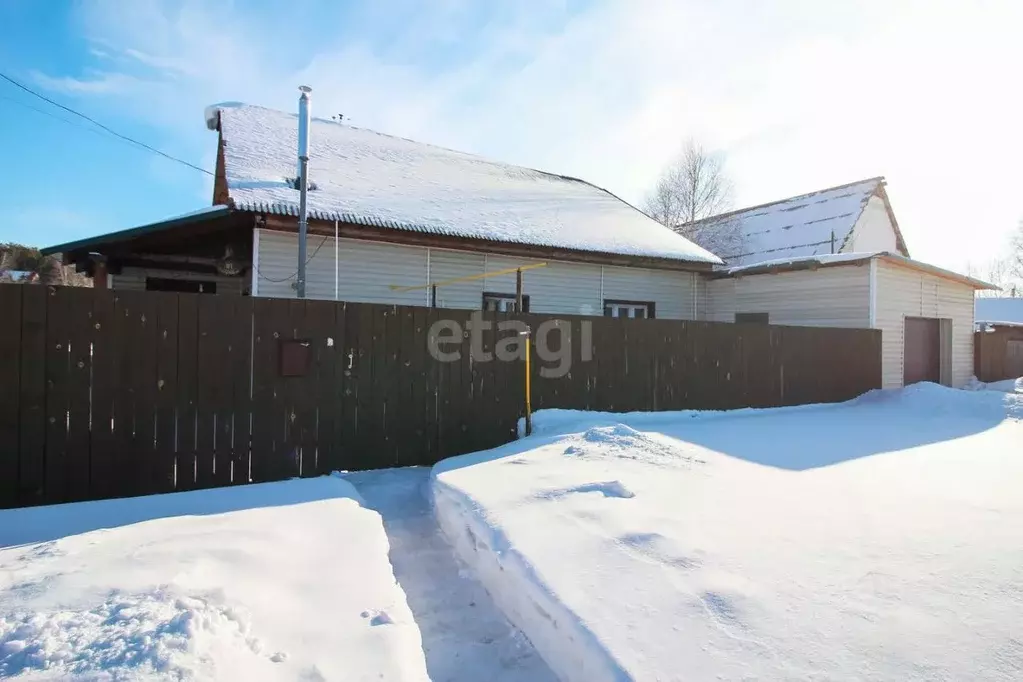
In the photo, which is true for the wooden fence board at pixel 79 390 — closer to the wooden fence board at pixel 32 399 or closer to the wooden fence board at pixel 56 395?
the wooden fence board at pixel 56 395

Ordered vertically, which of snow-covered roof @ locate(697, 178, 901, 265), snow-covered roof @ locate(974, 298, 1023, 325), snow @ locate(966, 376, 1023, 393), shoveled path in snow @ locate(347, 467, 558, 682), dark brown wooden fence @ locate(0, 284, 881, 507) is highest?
snow-covered roof @ locate(697, 178, 901, 265)

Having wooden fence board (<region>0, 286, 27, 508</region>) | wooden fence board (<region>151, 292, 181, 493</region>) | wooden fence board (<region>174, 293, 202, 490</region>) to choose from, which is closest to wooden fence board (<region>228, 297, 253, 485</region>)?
wooden fence board (<region>174, 293, 202, 490</region>)

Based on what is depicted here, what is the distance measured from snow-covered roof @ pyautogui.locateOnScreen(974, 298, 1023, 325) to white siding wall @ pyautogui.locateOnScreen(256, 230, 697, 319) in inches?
1177

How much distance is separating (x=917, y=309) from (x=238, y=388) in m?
13.5

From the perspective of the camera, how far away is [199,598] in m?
2.32

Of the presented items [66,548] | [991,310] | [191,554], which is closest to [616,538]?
[191,554]

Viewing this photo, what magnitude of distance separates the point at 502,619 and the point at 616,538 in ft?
2.54

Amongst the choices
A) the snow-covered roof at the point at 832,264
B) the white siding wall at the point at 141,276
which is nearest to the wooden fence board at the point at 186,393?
the white siding wall at the point at 141,276

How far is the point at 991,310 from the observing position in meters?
33.6

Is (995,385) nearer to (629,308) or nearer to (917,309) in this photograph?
(917,309)

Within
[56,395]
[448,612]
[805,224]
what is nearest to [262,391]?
[56,395]

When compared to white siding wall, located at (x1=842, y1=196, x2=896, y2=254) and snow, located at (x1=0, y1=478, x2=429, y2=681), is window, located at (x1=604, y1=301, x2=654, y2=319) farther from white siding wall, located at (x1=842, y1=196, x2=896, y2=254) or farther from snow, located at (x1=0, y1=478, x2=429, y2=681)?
white siding wall, located at (x1=842, y1=196, x2=896, y2=254)

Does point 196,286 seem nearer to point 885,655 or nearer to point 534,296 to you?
point 534,296

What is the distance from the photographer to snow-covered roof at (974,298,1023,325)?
3192cm
